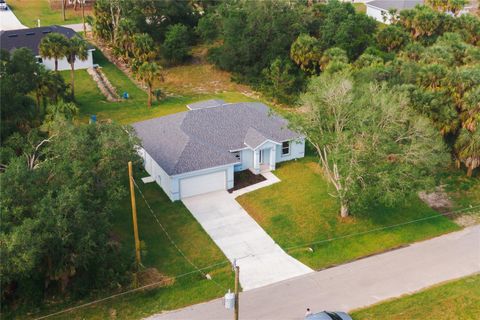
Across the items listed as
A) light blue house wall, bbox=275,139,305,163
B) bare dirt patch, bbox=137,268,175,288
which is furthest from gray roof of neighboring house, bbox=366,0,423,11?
bare dirt patch, bbox=137,268,175,288

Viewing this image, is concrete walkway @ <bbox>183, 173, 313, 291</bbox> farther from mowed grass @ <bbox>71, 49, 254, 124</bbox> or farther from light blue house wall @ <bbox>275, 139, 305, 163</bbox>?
mowed grass @ <bbox>71, 49, 254, 124</bbox>

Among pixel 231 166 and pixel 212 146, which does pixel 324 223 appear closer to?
pixel 231 166

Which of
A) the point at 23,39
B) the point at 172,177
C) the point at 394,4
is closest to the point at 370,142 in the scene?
the point at 172,177

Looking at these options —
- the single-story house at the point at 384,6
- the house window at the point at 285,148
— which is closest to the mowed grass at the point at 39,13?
the single-story house at the point at 384,6

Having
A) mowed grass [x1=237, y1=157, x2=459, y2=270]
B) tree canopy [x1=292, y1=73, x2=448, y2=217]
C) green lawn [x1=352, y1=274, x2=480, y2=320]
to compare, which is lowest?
green lawn [x1=352, y1=274, x2=480, y2=320]

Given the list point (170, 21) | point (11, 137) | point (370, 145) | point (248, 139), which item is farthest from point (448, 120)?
point (170, 21)

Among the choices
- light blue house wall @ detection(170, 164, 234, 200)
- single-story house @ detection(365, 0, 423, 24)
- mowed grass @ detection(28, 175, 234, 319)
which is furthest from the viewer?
single-story house @ detection(365, 0, 423, 24)

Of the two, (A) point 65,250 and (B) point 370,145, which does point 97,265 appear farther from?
(B) point 370,145

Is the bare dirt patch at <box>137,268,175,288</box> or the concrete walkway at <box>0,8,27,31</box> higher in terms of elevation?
the concrete walkway at <box>0,8,27,31</box>
